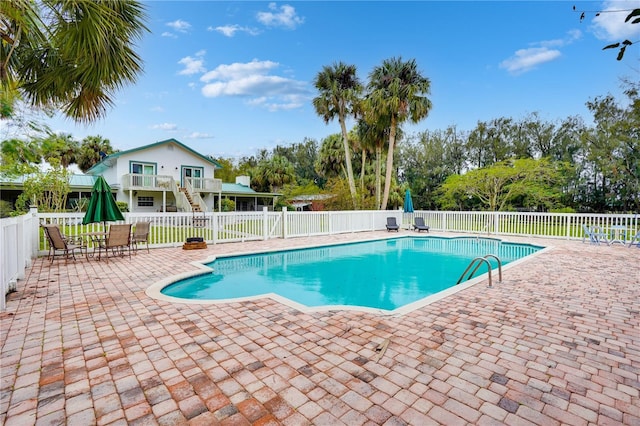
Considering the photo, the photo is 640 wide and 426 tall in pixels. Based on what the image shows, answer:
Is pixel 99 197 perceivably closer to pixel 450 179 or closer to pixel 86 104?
pixel 86 104

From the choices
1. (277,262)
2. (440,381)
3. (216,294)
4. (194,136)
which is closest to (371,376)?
(440,381)

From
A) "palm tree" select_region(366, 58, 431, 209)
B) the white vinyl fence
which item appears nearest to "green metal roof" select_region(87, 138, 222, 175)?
the white vinyl fence

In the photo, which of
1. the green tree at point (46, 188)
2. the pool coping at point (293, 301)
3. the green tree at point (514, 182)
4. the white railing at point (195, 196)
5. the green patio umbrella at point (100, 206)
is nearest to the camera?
the pool coping at point (293, 301)

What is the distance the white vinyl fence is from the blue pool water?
2254 mm

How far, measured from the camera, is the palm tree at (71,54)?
15.9 feet

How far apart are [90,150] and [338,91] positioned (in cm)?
2555

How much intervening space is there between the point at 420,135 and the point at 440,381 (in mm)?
36786

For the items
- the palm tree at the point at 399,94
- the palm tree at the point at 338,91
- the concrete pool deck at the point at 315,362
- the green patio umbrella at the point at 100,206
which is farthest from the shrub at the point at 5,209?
the palm tree at the point at 399,94

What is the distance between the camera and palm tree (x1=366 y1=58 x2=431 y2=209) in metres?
17.4

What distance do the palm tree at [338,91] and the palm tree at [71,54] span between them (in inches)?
582

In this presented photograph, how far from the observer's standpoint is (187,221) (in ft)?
35.0

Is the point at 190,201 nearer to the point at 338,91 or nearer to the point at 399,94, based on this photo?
the point at 338,91

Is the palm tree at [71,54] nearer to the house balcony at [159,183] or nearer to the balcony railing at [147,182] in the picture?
the balcony railing at [147,182]

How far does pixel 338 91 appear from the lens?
19.6 meters
